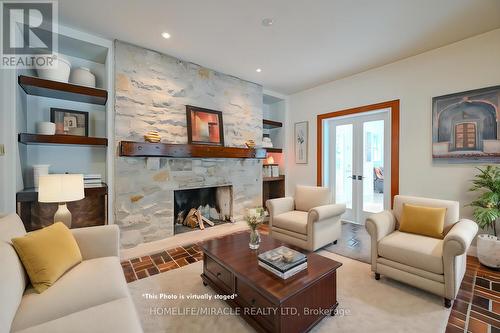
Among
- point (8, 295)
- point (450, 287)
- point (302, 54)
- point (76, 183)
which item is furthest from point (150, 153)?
point (450, 287)

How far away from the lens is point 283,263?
1686mm

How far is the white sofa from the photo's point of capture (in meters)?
1.06

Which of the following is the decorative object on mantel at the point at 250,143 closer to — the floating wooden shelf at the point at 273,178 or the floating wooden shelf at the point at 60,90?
the floating wooden shelf at the point at 273,178

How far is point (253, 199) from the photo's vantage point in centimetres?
462

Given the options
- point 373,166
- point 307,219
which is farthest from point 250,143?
point 373,166

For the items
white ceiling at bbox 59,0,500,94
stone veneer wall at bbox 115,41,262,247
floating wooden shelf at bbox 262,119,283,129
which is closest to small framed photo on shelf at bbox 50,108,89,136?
stone veneer wall at bbox 115,41,262,247

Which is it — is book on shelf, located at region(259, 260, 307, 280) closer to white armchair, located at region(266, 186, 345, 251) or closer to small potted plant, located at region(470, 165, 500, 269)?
white armchair, located at region(266, 186, 345, 251)

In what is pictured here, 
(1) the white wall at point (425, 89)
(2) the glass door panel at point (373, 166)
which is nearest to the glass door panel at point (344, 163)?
(2) the glass door panel at point (373, 166)

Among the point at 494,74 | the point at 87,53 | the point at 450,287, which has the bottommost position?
the point at 450,287

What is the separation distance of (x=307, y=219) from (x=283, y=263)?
1.38 meters

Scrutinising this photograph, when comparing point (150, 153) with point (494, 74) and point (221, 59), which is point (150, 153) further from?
point (494, 74)

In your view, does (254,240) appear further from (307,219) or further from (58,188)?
(58,188)

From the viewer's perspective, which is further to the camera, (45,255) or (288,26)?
(288,26)

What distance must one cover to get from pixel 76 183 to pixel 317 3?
3.03 metres
